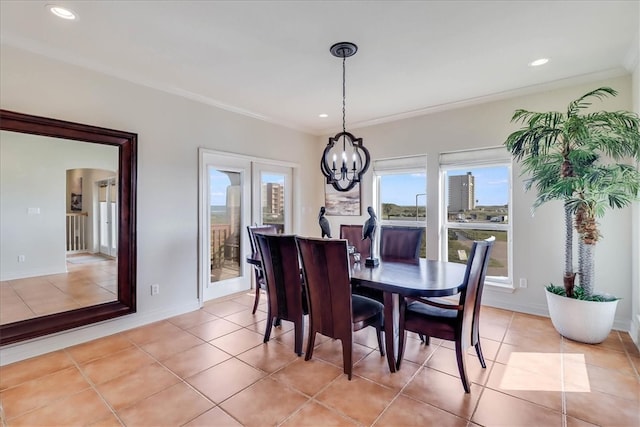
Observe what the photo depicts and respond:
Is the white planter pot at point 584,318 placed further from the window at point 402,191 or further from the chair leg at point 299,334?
the chair leg at point 299,334

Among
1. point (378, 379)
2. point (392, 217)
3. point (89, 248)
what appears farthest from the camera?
point (392, 217)

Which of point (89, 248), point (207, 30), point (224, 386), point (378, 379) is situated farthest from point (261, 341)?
point (207, 30)

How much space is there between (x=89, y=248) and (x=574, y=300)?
4.66m

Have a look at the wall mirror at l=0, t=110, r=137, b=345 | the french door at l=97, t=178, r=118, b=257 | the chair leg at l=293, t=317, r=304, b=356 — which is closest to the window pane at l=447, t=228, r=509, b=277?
the chair leg at l=293, t=317, r=304, b=356

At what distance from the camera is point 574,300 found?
2822 mm

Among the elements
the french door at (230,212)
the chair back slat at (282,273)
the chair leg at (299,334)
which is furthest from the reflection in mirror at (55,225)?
the chair leg at (299,334)

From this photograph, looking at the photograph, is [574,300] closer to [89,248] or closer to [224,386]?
[224,386]

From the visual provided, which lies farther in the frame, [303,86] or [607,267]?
[303,86]

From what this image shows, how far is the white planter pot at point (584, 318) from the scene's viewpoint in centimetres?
273

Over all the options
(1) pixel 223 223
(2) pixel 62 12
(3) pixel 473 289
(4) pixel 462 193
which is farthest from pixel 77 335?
(4) pixel 462 193

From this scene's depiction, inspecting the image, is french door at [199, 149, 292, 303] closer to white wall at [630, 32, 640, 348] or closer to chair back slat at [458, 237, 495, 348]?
chair back slat at [458, 237, 495, 348]

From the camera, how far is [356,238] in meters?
3.79

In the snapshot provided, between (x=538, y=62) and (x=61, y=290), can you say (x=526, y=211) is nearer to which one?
(x=538, y=62)

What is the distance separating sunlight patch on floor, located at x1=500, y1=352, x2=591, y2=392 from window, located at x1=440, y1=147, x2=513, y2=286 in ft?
4.34
